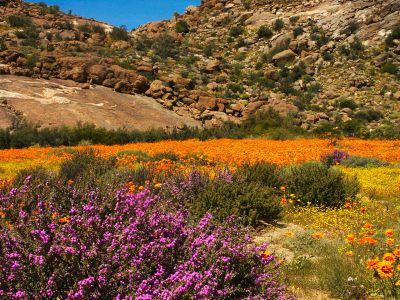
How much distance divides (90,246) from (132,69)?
38901mm

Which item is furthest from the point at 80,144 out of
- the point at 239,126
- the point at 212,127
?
the point at 239,126

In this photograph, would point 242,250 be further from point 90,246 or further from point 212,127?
point 212,127

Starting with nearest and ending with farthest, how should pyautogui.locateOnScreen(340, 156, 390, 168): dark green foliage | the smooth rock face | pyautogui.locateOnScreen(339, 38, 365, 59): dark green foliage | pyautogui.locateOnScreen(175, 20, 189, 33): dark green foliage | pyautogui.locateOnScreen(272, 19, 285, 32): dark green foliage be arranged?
1. pyautogui.locateOnScreen(340, 156, 390, 168): dark green foliage
2. the smooth rock face
3. pyautogui.locateOnScreen(339, 38, 365, 59): dark green foliage
4. pyautogui.locateOnScreen(272, 19, 285, 32): dark green foliage
5. pyautogui.locateOnScreen(175, 20, 189, 33): dark green foliage

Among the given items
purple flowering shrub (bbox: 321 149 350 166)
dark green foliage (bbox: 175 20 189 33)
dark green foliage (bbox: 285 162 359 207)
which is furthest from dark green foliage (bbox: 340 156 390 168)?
dark green foliage (bbox: 175 20 189 33)

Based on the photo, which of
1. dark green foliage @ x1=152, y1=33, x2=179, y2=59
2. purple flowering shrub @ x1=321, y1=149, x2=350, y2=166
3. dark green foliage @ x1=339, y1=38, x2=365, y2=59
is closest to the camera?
purple flowering shrub @ x1=321, y1=149, x2=350, y2=166

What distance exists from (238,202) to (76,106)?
2401 cm

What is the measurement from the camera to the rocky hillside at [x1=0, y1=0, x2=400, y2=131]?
3588 cm

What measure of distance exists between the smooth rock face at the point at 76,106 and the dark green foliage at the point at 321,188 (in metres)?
20.2

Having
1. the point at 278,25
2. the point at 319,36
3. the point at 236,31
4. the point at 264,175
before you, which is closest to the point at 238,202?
the point at 264,175

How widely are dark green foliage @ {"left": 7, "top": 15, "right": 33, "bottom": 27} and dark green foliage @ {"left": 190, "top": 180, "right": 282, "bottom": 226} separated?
154 ft

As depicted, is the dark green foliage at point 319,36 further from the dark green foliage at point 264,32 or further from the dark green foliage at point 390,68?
the dark green foliage at point 390,68

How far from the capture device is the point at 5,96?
27.9m

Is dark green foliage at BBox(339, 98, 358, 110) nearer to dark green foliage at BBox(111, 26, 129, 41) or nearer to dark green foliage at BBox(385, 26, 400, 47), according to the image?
dark green foliage at BBox(385, 26, 400, 47)

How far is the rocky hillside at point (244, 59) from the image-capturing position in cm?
3588
